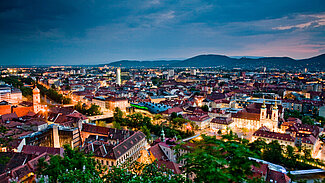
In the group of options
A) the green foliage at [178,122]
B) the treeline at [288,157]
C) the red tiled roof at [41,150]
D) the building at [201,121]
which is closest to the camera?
the red tiled roof at [41,150]

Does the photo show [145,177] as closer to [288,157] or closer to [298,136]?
[288,157]

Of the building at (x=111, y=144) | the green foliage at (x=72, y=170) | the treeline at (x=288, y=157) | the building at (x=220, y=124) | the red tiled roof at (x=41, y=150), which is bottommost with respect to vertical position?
the treeline at (x=288, y=157)

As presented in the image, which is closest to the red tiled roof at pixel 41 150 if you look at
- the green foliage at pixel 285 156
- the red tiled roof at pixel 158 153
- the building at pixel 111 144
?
the building at pixel 111 144

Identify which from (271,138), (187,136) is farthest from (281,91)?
(187,136)

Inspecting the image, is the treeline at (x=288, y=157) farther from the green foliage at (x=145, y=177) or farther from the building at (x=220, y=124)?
the green foliage at (x=145, y=177)

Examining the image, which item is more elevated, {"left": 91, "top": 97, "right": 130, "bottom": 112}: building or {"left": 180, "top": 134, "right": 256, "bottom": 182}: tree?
{"left": 180, "top": 134, "right": 256, "bottom": 182}: tree

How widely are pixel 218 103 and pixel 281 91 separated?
35.3 m

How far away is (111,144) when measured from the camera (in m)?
23.7

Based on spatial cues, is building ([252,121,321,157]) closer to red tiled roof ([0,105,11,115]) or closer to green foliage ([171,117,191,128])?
green foliage ([171,117,191,128])

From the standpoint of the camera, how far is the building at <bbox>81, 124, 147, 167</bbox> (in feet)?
66.1

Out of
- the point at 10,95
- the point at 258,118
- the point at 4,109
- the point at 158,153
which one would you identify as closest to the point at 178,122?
the point at 158,153

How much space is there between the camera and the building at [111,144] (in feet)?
66.1

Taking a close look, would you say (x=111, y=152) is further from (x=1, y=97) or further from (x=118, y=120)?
(x=1, y=97)

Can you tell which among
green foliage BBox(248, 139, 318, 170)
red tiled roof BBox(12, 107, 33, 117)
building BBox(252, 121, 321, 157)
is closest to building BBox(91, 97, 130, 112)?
red tiled roof BBox(12, 107, 33, 117)
